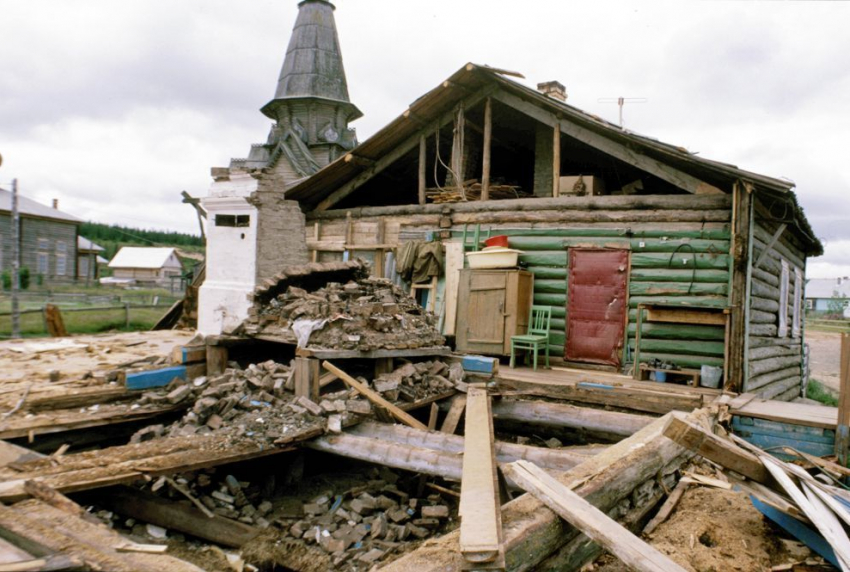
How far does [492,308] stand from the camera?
9.97 meters

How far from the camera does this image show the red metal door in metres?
9.60

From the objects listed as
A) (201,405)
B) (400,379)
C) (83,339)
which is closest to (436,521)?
(400,379)

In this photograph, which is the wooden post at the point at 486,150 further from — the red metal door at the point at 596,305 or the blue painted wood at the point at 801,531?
the blue painted wood at the point at 801,531

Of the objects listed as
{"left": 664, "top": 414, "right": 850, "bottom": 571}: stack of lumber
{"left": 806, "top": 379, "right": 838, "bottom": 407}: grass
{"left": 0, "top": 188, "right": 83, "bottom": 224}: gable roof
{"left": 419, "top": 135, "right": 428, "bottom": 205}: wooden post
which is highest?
{"left": 0, "top": 188, "right": 83, "bottom": 224}: gable roof

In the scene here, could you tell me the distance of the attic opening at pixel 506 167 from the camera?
35.2 ft

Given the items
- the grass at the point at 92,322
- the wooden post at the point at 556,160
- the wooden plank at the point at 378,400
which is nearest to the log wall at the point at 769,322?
the wooden post at the point at 556,160

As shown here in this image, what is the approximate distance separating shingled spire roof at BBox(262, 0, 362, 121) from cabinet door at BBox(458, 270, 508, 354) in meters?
24.9

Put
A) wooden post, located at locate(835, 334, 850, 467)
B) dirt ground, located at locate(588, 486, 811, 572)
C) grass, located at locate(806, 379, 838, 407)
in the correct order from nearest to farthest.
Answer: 1. dirt ground, located at locate(588, 486, 811, 572)
2. wooden post, located at locate(835, 334, 850, 467)
3. grass, located at locate(806, 379, 838, 407)

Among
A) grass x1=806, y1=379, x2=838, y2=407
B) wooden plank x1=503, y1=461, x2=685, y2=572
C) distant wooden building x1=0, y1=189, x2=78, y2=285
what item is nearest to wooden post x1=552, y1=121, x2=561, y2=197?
wooden plank x1=503, y1=461, x2=685, y2=572

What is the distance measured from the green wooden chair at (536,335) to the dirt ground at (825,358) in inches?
485

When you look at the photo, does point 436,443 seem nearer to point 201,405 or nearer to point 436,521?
point 436,521

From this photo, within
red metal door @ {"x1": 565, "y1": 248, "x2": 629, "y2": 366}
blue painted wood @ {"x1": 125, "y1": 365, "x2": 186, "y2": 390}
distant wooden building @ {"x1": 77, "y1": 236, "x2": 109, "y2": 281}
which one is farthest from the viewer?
distant wooden building @ {"x1": 77, "y1": 236, "x2": 109, "y2": 281}

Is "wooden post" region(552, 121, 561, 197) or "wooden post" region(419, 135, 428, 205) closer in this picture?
"wooden post" region(552, 121, 561, 197)

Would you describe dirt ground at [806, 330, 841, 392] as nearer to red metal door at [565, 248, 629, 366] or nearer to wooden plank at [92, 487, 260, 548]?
red metal door at [565, 248, 629, 366]
